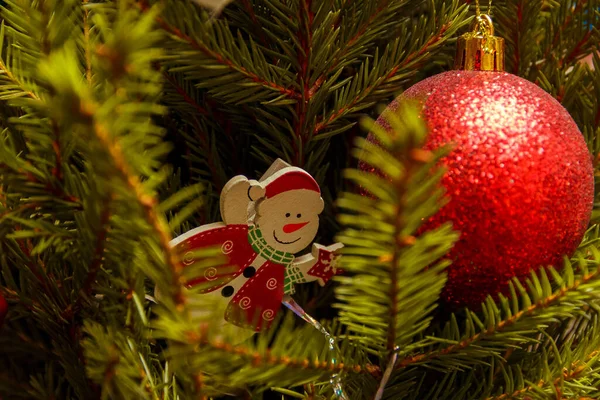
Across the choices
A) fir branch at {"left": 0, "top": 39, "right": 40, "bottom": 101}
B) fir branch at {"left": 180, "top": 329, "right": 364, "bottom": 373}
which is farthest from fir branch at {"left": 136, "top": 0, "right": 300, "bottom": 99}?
fir branch at {"left": 180, "top": 329, "right": 364, "bottom": 373}

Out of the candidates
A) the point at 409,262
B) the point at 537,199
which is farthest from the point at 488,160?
the point at 409,262

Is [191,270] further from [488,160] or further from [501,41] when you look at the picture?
[501,41]

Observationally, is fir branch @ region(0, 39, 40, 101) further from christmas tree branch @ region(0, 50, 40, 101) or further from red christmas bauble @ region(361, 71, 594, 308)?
red christmas bauble @ region(361, 71, 594, 308)

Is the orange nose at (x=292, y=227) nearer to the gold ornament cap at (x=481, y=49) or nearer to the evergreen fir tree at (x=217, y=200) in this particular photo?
the evergreen fir tree at (x=217, y=200)

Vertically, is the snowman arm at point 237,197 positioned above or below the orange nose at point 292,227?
above

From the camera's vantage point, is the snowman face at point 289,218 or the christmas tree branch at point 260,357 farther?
the snowman face at point 289,218

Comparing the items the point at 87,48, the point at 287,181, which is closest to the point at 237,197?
the point at 287,181

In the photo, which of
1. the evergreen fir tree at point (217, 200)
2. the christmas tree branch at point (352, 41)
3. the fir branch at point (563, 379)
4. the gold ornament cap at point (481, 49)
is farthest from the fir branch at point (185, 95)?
the fir branch at point (563, 379)

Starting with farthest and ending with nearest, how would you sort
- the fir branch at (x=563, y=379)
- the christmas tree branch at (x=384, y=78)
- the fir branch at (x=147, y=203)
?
1. the christmas tree branch at (x=384, y=78)
2. the fir branch at (x=563, y=379)
3. the fir branch at (x=147, y=203)
